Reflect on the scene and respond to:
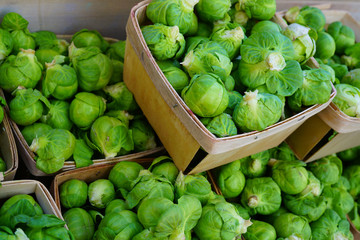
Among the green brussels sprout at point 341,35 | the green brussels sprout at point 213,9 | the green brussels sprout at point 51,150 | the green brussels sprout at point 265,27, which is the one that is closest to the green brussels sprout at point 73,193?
the green brussels sprout at point 51,150

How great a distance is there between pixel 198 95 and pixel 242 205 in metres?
0.83

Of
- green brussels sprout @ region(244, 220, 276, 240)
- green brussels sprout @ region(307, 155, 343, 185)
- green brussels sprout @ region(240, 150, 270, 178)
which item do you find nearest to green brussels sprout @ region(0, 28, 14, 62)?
green brussels sprout @ region(240, 150, 270, 178)

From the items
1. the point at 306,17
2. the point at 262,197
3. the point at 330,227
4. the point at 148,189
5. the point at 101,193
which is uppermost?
the point at 306,17

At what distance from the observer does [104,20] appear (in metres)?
2.55

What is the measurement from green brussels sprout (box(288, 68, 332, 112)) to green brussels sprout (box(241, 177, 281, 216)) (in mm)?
465

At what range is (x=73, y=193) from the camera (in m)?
1.85

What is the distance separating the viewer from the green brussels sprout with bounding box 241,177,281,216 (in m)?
2.09

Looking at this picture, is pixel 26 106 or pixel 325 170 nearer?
pixel 26 106

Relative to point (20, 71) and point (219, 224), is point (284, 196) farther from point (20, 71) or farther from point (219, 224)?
point (20, 71)

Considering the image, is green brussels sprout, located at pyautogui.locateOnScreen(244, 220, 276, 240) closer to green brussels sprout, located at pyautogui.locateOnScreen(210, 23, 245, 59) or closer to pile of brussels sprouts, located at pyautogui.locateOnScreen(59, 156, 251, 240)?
pile of brussels sprouts, located at pyautogui.locateOnScreen(59, 156, 251, 240)

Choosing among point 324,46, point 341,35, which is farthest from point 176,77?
point 341,35

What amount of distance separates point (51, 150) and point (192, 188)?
0.69m

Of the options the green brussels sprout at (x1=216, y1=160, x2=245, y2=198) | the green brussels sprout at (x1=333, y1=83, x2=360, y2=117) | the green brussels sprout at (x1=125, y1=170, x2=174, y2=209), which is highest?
the green brussels sprout at (x1=333, y1=83, x2=360, y2=117)

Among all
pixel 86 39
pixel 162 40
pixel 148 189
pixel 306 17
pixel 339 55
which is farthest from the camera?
pixel 339 55
